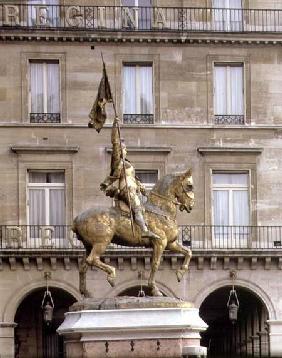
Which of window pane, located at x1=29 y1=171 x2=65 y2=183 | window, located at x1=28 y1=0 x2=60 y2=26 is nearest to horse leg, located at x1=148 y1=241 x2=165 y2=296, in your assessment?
window pane, located at x1=29 y1=171 x2=65 y2=183

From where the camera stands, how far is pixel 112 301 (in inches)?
1543

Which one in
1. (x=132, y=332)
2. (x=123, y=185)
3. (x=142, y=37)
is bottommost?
(x=132, y=332)

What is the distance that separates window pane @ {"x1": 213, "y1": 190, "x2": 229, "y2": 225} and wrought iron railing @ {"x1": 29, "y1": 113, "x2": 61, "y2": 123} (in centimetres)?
609

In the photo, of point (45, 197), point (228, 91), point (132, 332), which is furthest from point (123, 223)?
point (228, 91)

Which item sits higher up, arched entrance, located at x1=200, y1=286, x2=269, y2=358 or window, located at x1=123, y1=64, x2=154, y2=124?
window, located at x1=123, y1=64, x2=154, y2=124

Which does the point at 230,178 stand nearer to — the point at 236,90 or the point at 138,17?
the point at 236,90

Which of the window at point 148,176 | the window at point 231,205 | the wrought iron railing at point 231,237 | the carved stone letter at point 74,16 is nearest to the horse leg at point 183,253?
the wrought iron railing at point 231,237

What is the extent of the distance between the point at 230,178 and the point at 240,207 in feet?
3.53

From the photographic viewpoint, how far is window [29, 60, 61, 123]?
62.2m

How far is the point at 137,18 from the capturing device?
62.9 metres

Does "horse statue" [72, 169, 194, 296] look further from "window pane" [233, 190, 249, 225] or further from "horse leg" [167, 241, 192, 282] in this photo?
"window pane" [233, 190, 249, 225]

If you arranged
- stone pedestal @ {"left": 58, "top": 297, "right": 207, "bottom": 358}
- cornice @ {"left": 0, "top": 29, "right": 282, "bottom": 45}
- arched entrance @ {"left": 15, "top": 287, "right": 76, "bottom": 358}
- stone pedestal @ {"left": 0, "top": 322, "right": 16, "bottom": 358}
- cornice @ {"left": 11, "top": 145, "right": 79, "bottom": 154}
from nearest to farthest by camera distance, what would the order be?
stone pedestal @ {"left": 58, "top": 297, "right": 207, "bottom": 358}, stone pedestal @ {"left": 0, "top": 322, "right": 16, "bottom": 358}, cornice @ {"left": 11, "top": 145, "right": 79, "bottom": 154}, cornice @ {"left": 0, "top": 29, "right": 282, "bottom": 45}, arched entrance @ {"left": 15, "top": 287, "right": 76, "bottom": 358}

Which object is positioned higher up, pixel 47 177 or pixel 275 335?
pixel 47 177

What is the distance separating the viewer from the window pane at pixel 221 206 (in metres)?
62.6
